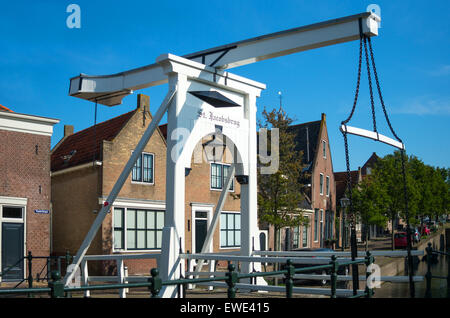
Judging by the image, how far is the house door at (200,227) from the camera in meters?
23.2

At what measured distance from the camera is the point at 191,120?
903cm

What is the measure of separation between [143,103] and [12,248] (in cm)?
797

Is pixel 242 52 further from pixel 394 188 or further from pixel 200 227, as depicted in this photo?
pixel 394 188

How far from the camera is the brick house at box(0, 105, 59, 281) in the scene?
55.9ft

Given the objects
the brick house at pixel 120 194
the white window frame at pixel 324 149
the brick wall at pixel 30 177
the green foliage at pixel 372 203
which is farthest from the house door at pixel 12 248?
the white window frame at pixel 324 149

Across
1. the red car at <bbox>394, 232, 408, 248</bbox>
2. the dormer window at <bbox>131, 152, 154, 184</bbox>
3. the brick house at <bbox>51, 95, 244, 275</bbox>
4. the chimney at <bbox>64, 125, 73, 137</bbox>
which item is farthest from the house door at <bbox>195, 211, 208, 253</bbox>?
the red car at <bbox>394, 232, 408, 248</bbox>

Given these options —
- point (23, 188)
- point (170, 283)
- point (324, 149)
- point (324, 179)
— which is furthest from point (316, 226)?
point (170, 283)

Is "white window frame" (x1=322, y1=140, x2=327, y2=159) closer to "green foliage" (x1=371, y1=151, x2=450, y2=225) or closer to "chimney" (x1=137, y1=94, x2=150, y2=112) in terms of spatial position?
"green foliage" (x1=371, y1=151, x2=450, y2=225)

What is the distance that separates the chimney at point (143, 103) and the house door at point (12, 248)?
7006mm

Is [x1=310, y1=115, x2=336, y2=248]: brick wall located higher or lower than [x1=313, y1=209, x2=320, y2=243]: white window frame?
higher

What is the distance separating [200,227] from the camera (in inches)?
924

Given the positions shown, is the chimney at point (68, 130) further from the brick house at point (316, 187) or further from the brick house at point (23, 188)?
Result: the brick house at point (316, 187)
